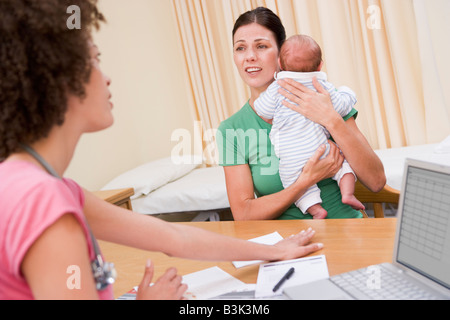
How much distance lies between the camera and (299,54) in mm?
1667

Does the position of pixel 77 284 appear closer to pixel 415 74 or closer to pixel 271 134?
pixel 271 134

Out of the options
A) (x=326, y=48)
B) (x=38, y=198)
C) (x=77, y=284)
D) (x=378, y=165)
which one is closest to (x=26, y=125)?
(x=38, y=198)

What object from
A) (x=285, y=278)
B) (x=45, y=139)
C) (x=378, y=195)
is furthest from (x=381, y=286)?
(x=378, y=195)

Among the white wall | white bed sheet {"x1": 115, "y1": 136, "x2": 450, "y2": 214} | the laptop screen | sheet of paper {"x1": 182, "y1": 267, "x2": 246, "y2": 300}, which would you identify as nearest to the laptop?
the laptop screen

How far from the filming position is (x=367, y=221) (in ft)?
4.29

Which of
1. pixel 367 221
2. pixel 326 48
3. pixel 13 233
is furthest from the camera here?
pixel 326 48

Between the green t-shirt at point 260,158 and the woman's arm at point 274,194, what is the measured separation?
4 centimetres

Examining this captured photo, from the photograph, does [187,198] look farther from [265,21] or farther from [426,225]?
[426,225]

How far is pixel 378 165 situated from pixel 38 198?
1305mm

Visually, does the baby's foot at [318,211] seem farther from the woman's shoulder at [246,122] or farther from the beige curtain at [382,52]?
the beige curtain at [382,52]

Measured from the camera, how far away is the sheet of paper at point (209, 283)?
1.01 meters

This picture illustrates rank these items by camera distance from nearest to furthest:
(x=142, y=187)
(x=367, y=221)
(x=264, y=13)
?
(x=367, y=221) → (x=264, y=13) → (x=142, y=187)

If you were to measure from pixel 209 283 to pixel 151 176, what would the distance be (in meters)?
1.93

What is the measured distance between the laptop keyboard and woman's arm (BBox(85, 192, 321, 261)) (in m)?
0.22
